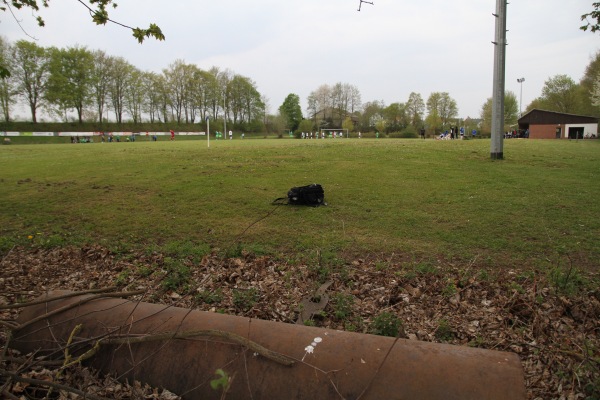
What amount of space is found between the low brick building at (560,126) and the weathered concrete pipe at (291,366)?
207 feet

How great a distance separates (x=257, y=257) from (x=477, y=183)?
7.68 m

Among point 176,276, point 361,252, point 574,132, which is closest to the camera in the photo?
point 176,276

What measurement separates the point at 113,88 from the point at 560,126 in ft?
237

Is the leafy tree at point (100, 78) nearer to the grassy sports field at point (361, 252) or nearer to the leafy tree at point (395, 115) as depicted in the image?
the leafy tree at point (395, 115)

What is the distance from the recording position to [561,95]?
72750 mm

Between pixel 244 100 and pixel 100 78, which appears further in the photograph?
pixel 244 100

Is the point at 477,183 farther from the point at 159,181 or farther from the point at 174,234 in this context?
the point at 159,181

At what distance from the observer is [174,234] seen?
→ 27.6 feet

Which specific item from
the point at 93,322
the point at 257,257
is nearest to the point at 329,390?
the point at 93,322

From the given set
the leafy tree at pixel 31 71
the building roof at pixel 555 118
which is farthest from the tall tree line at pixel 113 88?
the building roof at pixel 555 118

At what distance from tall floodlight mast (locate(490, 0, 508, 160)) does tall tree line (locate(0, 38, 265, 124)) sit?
5994 cm

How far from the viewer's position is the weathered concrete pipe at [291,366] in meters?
2.30

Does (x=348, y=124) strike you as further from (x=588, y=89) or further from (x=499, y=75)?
(x=499, y=75)

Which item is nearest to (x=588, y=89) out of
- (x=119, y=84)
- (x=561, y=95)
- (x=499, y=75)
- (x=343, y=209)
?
(x=561, y=95)
